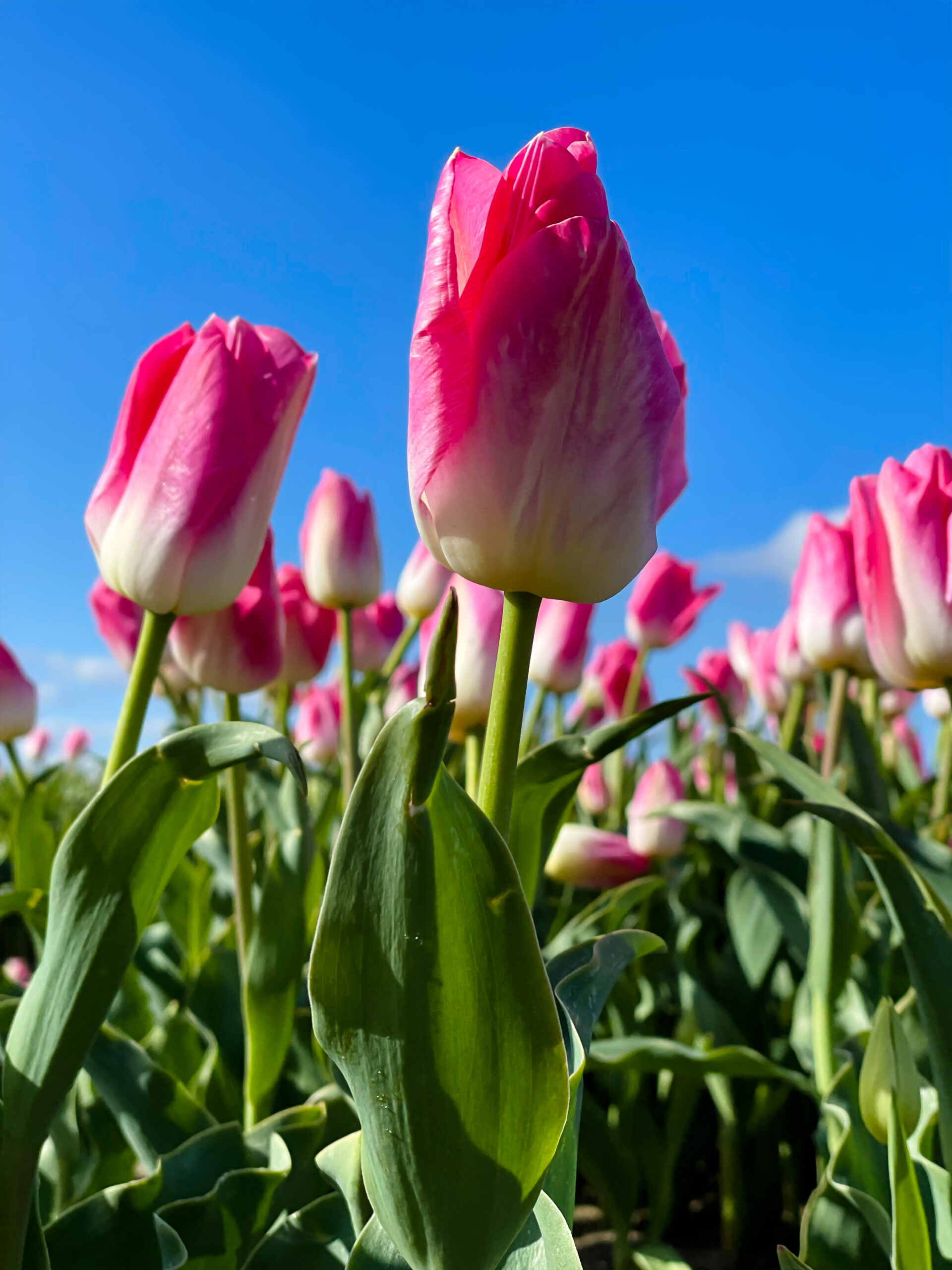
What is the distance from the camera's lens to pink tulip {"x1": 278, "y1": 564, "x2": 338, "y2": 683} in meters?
1.55

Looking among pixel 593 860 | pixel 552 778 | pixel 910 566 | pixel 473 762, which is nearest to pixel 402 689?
pixel 593 860

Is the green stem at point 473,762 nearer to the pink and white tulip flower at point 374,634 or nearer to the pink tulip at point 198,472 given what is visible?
the pink tulip at point 198,472

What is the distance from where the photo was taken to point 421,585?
1635 millimetres

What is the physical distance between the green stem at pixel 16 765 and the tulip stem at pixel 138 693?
2.78ft

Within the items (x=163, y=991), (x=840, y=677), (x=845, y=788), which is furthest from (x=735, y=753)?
(x=163, y=991)

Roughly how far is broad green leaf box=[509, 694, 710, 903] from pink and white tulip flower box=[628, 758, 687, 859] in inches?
28.3

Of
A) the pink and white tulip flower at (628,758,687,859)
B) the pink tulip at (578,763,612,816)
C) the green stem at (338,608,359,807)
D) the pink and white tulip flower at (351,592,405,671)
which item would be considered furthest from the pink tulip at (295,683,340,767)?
the pink and white tulip flower at (628,758,687,859)

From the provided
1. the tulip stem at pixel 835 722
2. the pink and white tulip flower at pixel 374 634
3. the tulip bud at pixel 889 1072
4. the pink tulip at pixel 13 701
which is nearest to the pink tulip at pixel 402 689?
the pink and white tulip flower at pixel 374 634

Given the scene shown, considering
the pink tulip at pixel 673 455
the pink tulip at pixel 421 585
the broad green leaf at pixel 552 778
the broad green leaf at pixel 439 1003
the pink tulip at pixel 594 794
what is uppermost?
the pink tulip at pixel 421 585

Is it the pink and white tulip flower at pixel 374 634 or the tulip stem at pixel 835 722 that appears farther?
the pink and white tulip flower at pixel 374 634

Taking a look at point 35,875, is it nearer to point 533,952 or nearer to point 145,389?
point 145,389

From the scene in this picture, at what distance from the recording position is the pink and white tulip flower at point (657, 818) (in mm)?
1409

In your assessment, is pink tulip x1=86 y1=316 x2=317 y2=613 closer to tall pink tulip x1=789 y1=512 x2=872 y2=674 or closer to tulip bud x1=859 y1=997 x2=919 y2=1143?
tulip bud x1=859 y1=997 x2=919 y2=1143

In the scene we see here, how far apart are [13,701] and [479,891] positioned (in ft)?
4.18
